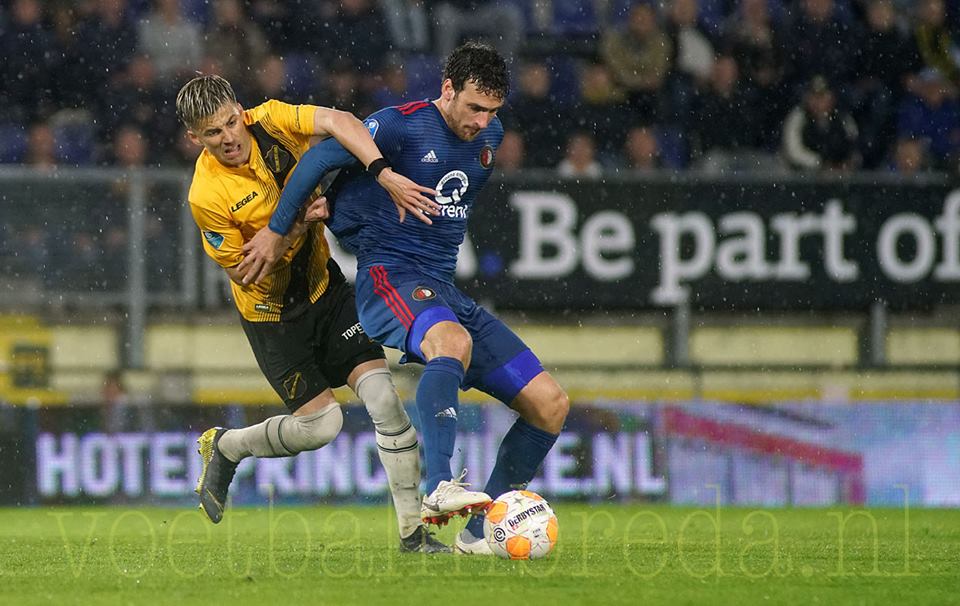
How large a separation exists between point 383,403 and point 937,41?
7728mm

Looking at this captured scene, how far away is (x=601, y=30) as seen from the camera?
12.3 metres

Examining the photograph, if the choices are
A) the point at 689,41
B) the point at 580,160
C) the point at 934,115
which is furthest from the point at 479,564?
the point at 934,115

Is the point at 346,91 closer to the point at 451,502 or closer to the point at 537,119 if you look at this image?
the point at 537,119

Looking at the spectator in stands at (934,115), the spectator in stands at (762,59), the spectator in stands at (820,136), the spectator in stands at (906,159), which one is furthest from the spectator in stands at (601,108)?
the spectator in stands at (934,115)

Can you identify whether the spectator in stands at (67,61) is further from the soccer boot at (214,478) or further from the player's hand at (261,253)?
the player's hand at (261,253)

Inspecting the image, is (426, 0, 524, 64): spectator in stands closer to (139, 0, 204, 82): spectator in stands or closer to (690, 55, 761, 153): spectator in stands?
(690, 55, 761, 153): spectator in stands

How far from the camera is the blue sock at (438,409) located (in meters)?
5.63

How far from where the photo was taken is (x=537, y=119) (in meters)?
11.4

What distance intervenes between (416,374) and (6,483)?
274cm

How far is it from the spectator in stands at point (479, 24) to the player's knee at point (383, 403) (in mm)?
5991

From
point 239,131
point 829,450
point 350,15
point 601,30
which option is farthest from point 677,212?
point 239,131

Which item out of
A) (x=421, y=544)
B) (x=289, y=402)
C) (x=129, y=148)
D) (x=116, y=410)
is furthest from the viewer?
(x=129, y=148)

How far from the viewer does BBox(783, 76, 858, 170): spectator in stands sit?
1123 cm

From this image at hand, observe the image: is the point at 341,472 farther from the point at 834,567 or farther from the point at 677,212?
the point at 834,567
